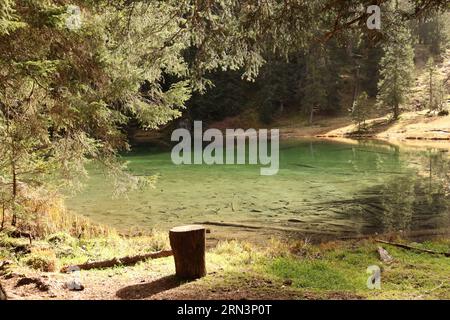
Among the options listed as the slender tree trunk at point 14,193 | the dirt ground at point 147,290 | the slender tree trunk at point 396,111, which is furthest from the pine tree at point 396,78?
the dirt ground at point 147,290

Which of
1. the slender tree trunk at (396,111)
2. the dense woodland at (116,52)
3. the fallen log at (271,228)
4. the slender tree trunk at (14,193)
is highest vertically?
the slender tree trunk at (396,111)

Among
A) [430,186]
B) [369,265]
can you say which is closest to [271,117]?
[430,186]

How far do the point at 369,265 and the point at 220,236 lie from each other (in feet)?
16.7

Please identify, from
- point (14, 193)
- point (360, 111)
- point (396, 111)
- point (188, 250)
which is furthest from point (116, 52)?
point (396, 111)

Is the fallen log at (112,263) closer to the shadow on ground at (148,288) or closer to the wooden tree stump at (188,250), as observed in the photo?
the shadow on ground at (148,288)

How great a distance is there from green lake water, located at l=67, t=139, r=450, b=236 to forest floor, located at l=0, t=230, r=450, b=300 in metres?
3.51

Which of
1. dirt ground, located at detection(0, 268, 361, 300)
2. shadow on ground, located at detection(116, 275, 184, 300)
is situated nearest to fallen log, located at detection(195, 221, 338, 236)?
dirt ground, located at detection(0, 268, 361, 300)

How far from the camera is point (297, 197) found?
1916 centimetres

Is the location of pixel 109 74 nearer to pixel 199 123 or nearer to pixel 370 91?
pixel 199 123

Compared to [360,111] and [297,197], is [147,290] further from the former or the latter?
[360,111]

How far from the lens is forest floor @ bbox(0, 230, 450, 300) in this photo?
698 centimetres

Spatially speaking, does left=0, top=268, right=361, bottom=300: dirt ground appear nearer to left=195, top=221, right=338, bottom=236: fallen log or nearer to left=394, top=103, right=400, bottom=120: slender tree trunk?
left=195, top=221, right=338, bottom=236: fallen log

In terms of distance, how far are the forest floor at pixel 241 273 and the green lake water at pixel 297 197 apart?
3514 millimetres

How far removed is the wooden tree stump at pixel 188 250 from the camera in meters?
7.61
